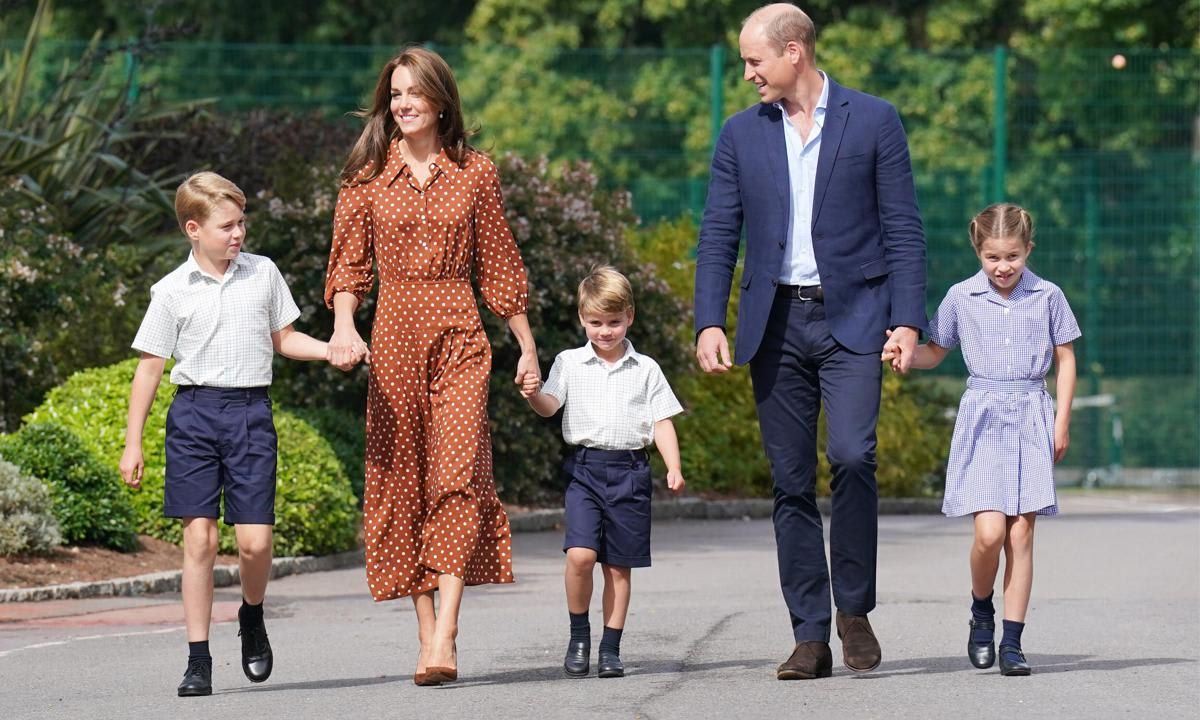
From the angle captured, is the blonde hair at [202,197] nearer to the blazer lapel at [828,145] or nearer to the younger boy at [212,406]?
the younger boy at [212,406]

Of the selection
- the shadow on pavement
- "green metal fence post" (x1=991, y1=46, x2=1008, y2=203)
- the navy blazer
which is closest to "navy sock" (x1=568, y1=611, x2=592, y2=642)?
the shadow on pavement

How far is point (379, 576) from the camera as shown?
684 centimetres

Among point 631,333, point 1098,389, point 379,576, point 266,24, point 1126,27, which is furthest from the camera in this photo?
point 266,24

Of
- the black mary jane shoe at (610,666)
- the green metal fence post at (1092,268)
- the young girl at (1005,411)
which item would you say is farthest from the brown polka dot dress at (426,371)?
the green metal fence post at (1092,268)

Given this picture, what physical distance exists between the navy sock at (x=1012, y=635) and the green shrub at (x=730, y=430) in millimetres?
8633

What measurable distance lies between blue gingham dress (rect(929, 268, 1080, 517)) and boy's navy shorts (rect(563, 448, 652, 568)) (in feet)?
3.37

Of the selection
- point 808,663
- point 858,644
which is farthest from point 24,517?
point 858,644

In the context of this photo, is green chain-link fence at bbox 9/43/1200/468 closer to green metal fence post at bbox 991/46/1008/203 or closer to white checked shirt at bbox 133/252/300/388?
green metal fence post at bbox 991/46/1008/203

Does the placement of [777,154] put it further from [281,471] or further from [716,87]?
[716,87]

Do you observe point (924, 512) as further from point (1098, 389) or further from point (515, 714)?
point (515, 714)

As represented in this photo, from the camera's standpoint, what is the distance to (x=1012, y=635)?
6922 mm

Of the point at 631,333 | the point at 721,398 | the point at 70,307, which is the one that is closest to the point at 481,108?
the point at 721,398

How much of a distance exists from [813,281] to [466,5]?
27.0 metres

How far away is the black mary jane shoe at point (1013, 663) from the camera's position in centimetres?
685
